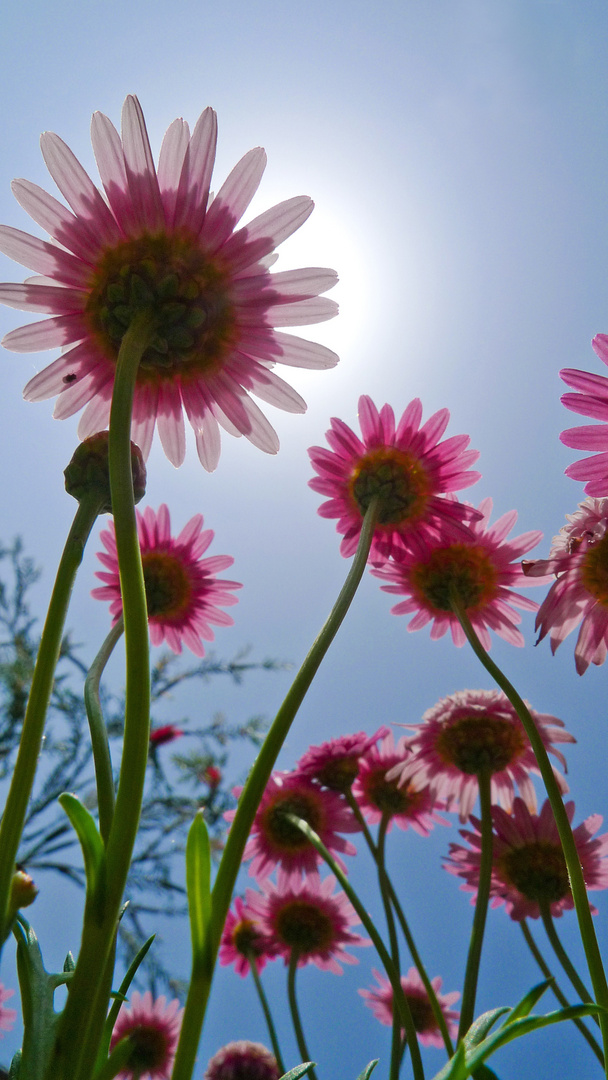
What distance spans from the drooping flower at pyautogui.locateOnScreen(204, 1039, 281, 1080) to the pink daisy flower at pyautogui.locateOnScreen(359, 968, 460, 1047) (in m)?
0.28

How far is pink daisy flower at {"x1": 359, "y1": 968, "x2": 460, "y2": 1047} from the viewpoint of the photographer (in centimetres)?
162

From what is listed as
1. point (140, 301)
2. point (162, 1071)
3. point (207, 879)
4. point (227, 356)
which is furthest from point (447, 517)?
point (162, 1071)

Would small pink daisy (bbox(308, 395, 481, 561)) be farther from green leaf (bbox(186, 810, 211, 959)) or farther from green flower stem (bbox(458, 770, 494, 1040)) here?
green leaf (bbox(186, 810, 211, 959))

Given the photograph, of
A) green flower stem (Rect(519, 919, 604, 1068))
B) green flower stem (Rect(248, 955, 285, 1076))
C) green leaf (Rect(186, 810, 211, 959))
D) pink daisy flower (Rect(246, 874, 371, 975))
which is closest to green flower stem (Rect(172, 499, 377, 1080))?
green leaf (Rect(186, 810, 211, 959))

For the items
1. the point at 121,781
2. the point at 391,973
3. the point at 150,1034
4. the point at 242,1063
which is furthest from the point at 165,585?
the point at 150,1034

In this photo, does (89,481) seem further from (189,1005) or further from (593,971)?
(593,971)

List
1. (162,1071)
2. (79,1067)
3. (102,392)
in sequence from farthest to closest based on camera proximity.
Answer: (162,1071), (102,392), (79,1067)

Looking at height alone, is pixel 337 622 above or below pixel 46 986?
above

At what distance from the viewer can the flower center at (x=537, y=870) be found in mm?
1109

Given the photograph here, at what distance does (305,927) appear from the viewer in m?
1.51

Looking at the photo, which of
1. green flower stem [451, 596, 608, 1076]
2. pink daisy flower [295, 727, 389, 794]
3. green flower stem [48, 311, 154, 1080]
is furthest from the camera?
pink daisy flower [295, 727, 389, 794]

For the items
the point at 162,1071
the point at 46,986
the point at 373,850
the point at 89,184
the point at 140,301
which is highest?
the point at 89,184

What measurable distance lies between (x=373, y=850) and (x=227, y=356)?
0.77 m

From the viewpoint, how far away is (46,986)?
19.5 inches
